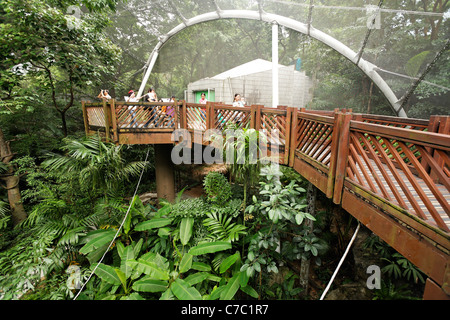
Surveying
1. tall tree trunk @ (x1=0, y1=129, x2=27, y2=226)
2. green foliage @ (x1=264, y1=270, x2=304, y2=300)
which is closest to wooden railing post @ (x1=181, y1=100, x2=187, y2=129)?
green foliage @ (x1=264, y1=270, x2=304, y2=300)

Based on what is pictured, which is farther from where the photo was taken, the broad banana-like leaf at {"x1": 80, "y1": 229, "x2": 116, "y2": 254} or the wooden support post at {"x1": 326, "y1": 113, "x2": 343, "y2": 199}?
the broad banana-like leaf at {"x1": 80, "y1": 229, "x2": 116, "y2": 254}

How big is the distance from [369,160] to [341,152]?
63 centimetres

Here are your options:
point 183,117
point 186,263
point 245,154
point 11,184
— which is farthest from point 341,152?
point 11,184

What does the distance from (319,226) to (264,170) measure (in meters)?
3.24

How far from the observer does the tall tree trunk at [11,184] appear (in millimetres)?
6554

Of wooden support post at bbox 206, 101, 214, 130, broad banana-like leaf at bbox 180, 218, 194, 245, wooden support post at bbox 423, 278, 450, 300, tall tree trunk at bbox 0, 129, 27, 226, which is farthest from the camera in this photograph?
tall tree trunk at bbox 0, 129, 27, 226

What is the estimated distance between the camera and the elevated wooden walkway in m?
1.53

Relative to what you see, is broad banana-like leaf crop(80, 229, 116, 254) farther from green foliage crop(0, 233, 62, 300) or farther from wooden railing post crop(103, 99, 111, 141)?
wooden railing post crop(103, 99, 111, 141)

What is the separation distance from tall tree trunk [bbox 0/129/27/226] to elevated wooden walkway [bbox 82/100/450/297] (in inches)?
140
